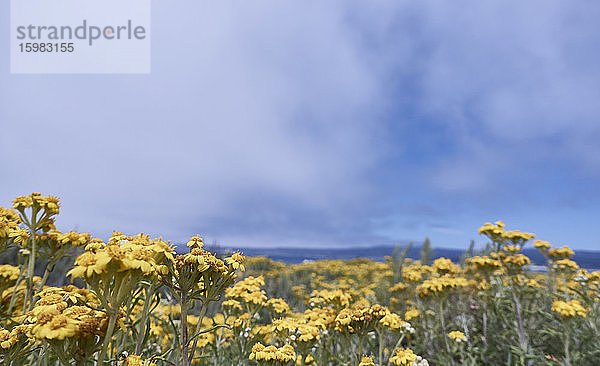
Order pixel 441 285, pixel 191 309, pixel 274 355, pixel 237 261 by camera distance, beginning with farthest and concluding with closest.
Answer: pixel 441 285 < pixel 191 309 < pixel 274 355 < pixel 237 261

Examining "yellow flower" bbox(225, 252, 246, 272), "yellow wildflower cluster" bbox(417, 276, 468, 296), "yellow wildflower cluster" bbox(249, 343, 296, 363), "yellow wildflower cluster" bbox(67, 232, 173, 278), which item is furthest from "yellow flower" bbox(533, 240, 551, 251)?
"yellow wildflower cluster" bbox(67, 232, 173, 278)

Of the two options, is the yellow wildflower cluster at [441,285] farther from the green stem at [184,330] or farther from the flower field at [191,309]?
the green stem at [184,330]

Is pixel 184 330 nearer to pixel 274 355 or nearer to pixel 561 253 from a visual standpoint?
pixel 274 355

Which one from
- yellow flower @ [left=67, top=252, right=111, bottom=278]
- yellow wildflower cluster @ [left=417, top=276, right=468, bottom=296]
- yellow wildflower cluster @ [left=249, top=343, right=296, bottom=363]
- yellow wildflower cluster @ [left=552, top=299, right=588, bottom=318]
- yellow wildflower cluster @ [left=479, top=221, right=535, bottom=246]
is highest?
yellow flower @ [left=67, top=252, right=111, bottom=278]

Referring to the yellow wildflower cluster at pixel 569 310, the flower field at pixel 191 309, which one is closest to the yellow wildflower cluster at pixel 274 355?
the flower field at pixel 191 309

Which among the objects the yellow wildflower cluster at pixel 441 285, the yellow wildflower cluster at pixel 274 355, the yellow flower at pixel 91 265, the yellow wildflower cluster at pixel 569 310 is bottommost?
the yellow wildflower cluster at pixel 569 310

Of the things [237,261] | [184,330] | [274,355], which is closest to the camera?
[184,330]

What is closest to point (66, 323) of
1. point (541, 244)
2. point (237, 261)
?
point (237, 261)

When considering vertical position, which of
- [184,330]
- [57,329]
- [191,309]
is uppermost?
[57,329]

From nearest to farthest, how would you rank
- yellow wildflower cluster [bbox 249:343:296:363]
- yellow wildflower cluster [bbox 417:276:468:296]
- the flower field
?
1. the flower field
2. yellow wildflower cluster [bbox 249:343:296:363]
3. yellow wildflower cluster [bbox 417:276:468:296]

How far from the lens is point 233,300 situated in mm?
2975

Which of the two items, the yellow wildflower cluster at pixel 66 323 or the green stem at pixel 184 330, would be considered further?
the green stem at pixel 184 330

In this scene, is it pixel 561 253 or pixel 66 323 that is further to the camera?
pixel 561 253

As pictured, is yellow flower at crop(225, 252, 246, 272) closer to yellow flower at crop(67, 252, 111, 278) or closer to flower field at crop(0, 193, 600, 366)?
flower field at crop(0, 193, 600, 366)
